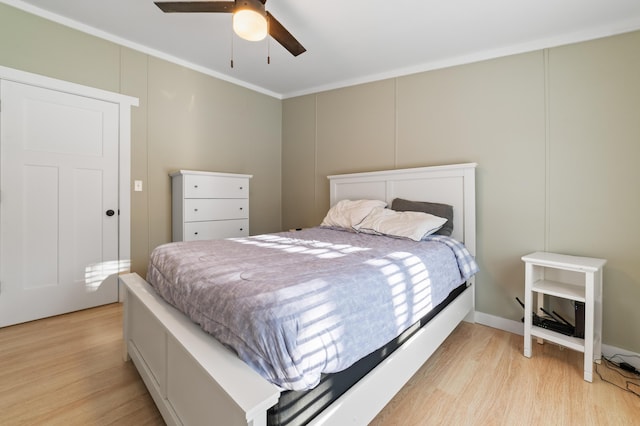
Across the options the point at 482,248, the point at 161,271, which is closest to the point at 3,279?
the point at 161,271

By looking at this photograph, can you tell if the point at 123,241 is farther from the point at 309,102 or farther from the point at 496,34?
the point at 496,34

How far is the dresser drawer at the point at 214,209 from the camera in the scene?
2877mm

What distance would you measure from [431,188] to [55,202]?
3.31 meters

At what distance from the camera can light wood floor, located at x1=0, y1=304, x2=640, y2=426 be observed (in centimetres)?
138

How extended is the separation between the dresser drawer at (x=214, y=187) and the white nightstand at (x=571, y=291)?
277 centimetres

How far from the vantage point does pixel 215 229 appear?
3.09m

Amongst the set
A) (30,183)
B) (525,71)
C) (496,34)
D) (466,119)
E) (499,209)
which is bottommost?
(499,209)

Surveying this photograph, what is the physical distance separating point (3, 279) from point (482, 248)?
12.9 feet

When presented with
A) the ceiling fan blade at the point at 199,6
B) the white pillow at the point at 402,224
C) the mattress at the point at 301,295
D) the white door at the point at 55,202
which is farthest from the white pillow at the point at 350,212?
the white door at the point at 55,202

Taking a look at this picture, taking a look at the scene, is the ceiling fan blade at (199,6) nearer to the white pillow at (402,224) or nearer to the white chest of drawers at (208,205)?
the white chest of drawers at (208,205)

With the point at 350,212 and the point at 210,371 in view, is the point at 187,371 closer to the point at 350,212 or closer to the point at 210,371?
the point at 210,371

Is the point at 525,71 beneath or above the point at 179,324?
above

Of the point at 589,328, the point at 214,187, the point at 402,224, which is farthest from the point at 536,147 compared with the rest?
the point at 214,187

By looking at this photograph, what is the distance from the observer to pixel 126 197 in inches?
108
